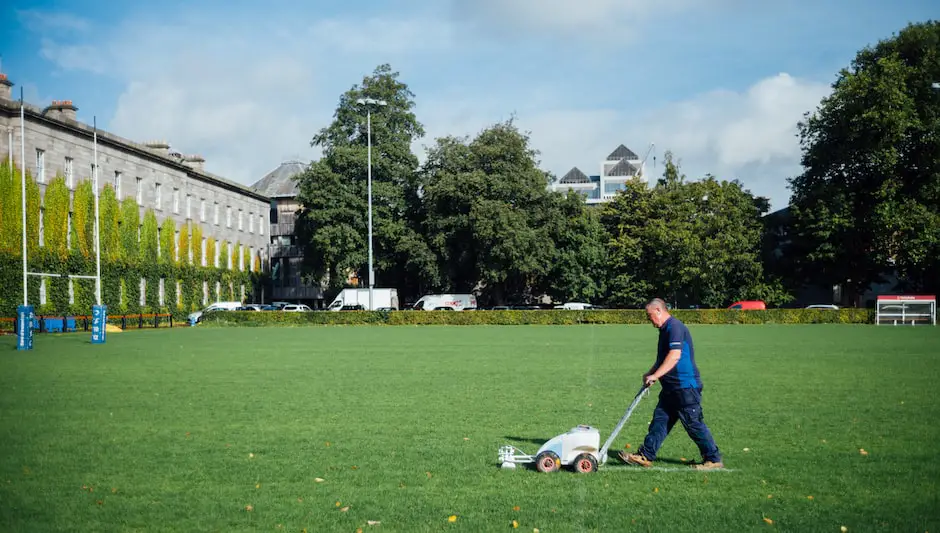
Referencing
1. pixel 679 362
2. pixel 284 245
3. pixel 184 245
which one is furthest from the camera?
pixel 284 245

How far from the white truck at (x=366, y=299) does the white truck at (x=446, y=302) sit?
87.8 inches

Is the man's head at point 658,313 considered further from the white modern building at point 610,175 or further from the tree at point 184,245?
the white modern building at point 610,175

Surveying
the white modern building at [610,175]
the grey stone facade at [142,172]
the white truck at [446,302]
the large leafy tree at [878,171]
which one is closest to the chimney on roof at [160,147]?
the grey stone facade at [142,172]

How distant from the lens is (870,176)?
193 feet

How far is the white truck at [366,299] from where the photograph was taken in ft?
228

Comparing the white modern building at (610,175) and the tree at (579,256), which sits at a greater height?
the white modern building at (610,175)

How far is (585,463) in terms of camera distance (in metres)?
8.74

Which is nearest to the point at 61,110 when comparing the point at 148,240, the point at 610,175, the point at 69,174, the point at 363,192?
the point at 69,174

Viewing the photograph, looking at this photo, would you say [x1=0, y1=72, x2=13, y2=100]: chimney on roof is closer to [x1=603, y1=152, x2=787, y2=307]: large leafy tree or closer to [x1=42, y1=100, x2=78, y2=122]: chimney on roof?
[x1=42, y1=100, x2=78, y2=122]: chimney on roof

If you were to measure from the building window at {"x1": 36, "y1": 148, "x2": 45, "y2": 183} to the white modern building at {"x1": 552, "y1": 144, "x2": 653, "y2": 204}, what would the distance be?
323 ft

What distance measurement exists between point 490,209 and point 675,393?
54608mm

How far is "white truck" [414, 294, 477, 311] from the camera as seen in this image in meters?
68.9

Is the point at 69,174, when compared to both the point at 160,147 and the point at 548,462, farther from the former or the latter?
the point at 548,462

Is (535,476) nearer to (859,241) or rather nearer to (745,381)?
(745,381)
